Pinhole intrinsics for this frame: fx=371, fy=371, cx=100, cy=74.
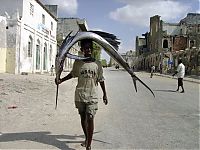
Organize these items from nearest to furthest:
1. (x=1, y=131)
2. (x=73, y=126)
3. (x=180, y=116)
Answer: (x=1, y=131) → (x=73, y=126) → (x=180, y=116)

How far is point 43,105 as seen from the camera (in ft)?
40.5

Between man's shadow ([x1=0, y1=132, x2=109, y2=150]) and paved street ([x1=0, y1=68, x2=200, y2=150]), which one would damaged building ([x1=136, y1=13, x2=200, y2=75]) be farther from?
man's shadow ([x1=0, y1=132, x2=109, y2=150])

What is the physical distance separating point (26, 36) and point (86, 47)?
27333mm

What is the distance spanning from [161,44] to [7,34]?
5382 cm

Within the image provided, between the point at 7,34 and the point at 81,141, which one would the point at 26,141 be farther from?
the point at 7,34

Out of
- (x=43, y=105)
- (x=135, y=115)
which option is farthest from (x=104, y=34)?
(x=43, y=105)

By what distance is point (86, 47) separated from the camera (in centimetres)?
634

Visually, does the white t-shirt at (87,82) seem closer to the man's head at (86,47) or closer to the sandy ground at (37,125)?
the man's head at (86,47)

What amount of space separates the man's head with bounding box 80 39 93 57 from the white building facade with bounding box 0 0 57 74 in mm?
24638

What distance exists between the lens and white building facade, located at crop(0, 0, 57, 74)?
30.2 metres

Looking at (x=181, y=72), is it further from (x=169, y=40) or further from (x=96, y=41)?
(x=169, y=40)

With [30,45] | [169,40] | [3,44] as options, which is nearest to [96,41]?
[3,44]

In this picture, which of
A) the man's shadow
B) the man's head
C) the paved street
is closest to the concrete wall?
the paved street

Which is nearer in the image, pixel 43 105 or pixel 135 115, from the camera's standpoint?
pixel 135 115
